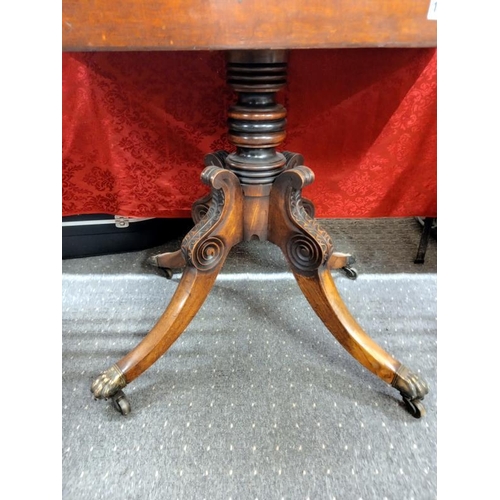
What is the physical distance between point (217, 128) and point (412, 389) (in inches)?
29.3

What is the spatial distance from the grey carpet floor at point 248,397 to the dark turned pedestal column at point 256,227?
2.8 inches

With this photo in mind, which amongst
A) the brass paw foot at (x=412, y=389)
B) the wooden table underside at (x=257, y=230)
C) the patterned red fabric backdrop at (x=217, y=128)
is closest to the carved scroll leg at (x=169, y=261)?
the patterned red fabric backdrop at (x=217, y=128)

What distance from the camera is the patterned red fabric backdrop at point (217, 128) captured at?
1144 mm

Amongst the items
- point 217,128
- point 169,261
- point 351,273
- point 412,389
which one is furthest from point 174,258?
point 412,389

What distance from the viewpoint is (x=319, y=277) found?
874 mm

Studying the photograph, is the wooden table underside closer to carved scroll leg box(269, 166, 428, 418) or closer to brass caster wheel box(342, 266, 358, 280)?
carved scroll leg box(269, 166, 428, 418)

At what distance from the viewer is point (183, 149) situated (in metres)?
1.23

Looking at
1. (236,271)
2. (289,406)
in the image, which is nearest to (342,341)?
(289,406)

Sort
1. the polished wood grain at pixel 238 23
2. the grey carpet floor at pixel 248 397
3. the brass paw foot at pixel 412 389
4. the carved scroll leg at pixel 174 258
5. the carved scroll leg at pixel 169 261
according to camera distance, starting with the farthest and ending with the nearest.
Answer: the carved scroll leg at pixel 169 261
the carved scroll leg at pixel 174 258
the brass paw foot at pixel 412 389
the grey carpet floor at pixel 248 397
the polished wood grain at pixel 238 23

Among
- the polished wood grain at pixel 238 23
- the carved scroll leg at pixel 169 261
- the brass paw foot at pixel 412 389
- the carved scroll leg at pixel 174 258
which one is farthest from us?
the carved scroll leg at pixel 169 261

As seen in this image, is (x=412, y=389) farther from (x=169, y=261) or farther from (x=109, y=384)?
(x=169, y=261)

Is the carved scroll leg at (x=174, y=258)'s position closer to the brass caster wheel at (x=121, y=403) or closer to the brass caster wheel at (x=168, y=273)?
the brass caster wheel at (x=168, y=273)

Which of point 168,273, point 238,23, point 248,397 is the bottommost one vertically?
point 248,397

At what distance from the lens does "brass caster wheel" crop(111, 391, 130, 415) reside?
2.77 feet
